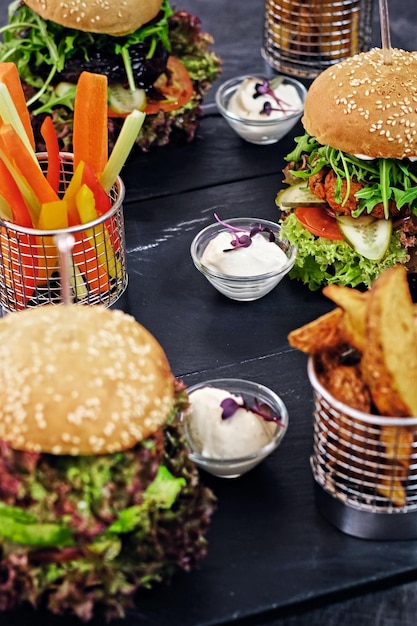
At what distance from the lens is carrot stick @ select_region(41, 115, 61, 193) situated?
10.7ft

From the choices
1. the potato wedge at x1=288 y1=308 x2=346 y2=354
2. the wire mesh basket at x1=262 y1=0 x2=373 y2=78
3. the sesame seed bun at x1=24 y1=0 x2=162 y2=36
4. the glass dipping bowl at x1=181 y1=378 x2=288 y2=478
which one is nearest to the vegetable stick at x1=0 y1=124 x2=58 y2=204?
the glass dipping bowl at x1=181 y1=378 x2=288 y2=478

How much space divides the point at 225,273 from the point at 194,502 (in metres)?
1.11

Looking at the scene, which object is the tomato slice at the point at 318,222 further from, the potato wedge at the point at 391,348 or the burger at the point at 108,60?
the potato wedge at the point at 391,348

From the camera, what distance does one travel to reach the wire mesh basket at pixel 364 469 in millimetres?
2346

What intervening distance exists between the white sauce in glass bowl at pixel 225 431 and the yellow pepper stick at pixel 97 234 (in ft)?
2.33

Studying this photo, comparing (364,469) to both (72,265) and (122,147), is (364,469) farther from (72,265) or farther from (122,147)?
(122,147)

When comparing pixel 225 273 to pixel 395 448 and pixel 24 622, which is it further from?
pixel 24 622

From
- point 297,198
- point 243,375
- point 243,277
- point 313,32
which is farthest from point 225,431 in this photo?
Result: point 313,32


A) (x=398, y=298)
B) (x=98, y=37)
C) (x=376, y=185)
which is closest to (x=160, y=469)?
(x=398, y=298)

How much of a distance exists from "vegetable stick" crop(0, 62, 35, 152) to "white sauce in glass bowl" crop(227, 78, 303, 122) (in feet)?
3.86

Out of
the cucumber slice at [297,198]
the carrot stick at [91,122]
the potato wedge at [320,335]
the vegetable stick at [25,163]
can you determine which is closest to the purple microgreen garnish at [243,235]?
the cucumber slice at [297,198]

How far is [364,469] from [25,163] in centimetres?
137

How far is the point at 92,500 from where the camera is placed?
2.21 m

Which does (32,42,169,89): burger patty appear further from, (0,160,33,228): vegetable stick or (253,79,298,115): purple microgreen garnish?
(0,160,33,228): vegetable stick
